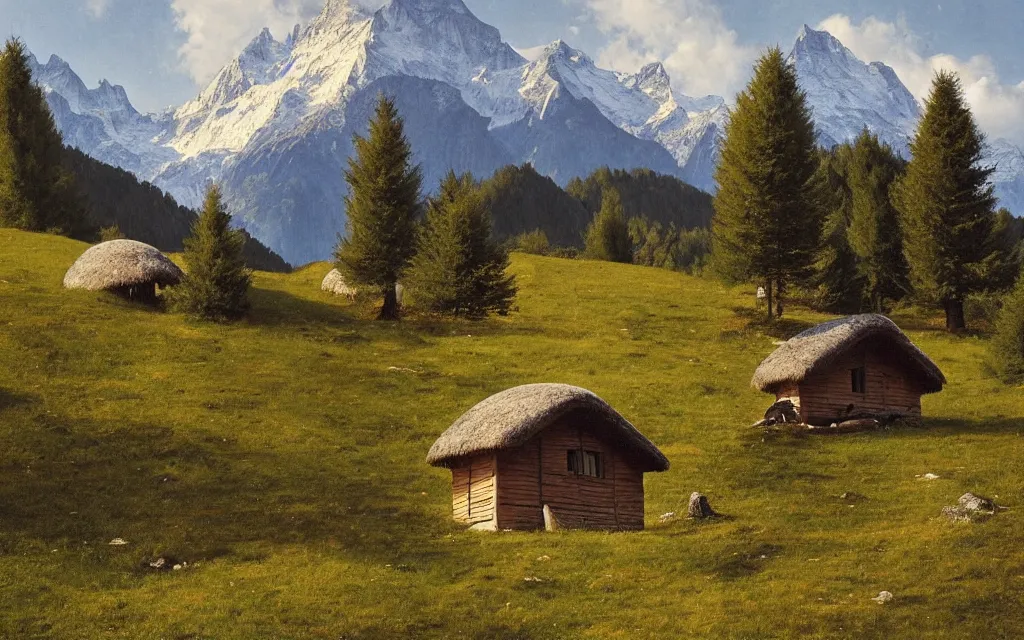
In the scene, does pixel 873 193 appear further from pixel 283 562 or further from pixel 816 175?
pixel 283 562

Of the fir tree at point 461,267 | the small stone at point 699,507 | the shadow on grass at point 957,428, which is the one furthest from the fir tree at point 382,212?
the small stone at point 699,507

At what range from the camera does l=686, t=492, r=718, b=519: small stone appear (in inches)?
1404

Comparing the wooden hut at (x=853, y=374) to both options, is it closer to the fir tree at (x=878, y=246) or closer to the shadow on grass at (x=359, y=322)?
the shadow on grass at (x=359, y=322)

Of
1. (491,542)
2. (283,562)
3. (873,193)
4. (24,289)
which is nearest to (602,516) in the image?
(491,542)

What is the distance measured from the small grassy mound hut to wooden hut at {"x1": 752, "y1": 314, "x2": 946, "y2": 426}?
110 feet

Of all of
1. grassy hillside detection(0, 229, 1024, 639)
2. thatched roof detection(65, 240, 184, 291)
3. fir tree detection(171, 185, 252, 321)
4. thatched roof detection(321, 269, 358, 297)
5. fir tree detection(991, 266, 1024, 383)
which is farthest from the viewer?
thatched roof detection(321, 269, 358, 297)

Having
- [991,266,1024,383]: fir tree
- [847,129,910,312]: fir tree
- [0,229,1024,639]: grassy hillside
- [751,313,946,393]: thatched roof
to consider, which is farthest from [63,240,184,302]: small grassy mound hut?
[847,129,910,312]: fir tree

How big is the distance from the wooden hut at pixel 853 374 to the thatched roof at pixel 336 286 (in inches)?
1273

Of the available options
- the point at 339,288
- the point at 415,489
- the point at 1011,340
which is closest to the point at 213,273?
the point at 339,288

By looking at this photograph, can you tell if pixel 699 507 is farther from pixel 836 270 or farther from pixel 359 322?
pixel 836 270

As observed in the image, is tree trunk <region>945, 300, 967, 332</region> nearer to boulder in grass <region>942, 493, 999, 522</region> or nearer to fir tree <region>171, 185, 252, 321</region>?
boulder in grass <region>942, 493, 999, 522</region>

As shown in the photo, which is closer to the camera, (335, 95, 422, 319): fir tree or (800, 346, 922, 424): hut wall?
(800, 346, 922, 424): hut wall

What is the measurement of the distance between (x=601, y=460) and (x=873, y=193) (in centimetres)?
5332

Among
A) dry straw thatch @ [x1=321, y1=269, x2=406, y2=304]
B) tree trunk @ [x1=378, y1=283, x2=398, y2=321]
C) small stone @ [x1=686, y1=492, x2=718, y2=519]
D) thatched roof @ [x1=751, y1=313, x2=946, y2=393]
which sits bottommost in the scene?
small stone @ [x1=686, y1=492, x2=718, y2=519]
